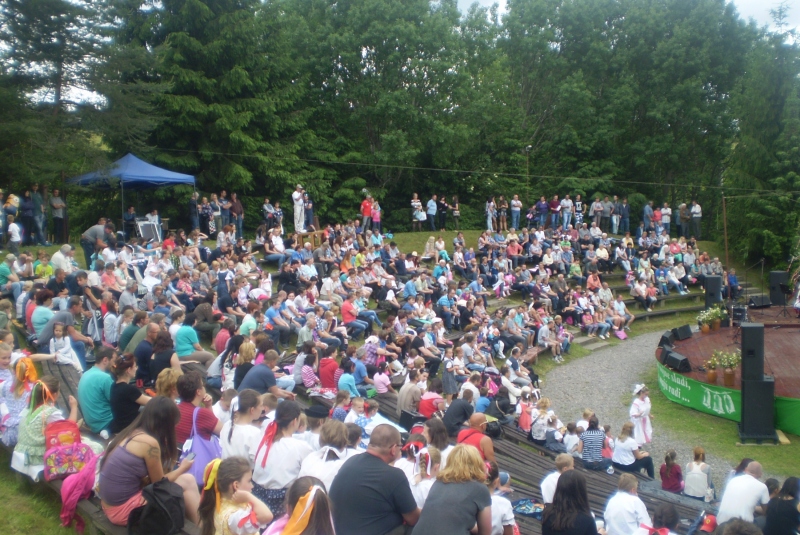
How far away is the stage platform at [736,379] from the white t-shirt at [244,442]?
38.3 ft

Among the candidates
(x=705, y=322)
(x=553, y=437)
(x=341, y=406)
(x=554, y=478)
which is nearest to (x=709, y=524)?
(x=554, y=478)

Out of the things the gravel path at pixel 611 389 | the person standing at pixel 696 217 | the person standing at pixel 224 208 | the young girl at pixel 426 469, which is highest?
the person standing at pixel 224 208

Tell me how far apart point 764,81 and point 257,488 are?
29.2 meters

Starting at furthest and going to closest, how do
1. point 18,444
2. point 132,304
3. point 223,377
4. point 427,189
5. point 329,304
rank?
point 427,189, point 329,304, point 132,304, point 223,377, point 18,444

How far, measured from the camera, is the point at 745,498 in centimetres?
688

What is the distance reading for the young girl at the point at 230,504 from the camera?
4266 millimetres

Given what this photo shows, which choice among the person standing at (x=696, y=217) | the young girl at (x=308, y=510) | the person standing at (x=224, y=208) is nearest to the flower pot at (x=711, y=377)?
the young girl at (x=308, y=510)

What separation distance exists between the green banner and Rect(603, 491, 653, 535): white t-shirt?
8938 mm

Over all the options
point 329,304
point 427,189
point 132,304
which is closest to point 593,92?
point 427,189

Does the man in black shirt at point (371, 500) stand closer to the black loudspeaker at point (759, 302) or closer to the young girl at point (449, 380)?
the young girl at point (449, 380)

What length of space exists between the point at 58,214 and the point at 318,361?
38.9 ft

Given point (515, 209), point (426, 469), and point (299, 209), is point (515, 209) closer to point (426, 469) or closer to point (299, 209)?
point (299, 209)

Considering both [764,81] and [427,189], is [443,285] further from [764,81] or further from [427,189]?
[764,81]

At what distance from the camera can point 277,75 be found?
85.8 feet
